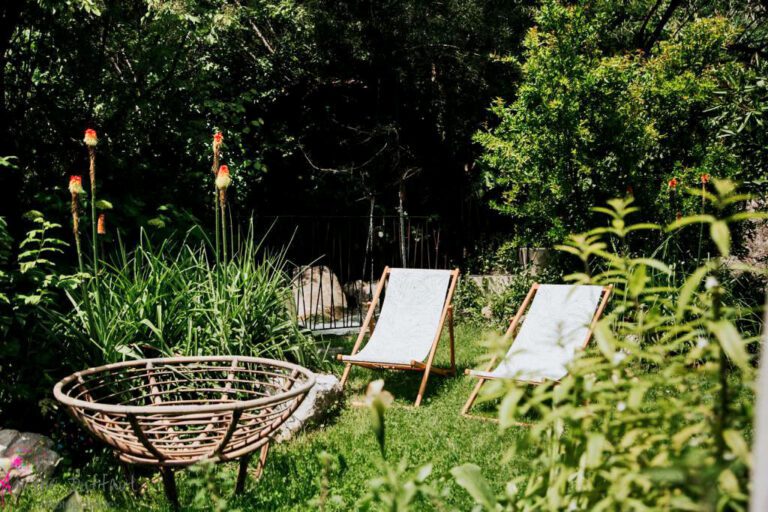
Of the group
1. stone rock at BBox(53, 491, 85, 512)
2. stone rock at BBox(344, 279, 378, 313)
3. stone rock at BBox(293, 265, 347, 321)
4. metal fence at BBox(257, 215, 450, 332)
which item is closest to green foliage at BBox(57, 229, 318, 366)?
stone rock at BBox(53, 491, 85, 512)

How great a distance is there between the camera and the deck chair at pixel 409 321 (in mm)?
4945

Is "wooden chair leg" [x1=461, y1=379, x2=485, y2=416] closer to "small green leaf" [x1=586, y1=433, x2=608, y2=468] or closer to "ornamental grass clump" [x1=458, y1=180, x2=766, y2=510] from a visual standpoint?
"ornamental grass clump" [x1=458, y1=180, x2=766, y2=510]

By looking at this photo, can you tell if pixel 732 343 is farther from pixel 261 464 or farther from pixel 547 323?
pixel 547 323

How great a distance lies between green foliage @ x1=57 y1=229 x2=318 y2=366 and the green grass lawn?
648 millimetres

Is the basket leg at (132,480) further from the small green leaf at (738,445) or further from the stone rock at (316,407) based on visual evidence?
the small green leaf at (738,445)

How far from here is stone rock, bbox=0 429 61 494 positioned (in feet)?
9.71

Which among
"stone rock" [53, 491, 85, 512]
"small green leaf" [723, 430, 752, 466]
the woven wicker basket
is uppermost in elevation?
"small green leaf" [723, 430, 752, 466]

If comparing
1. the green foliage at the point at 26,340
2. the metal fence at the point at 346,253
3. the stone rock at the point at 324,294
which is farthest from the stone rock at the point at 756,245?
the green foliage at the point at 26,340

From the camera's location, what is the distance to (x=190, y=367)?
3285 mm

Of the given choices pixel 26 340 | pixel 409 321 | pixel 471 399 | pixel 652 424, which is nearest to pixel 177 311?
pixel 26 340

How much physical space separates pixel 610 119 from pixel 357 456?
4.24 m

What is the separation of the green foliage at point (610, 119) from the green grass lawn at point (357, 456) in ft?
8.20

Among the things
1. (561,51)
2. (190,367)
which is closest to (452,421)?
(190,367)

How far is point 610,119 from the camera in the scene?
6.11 meters
